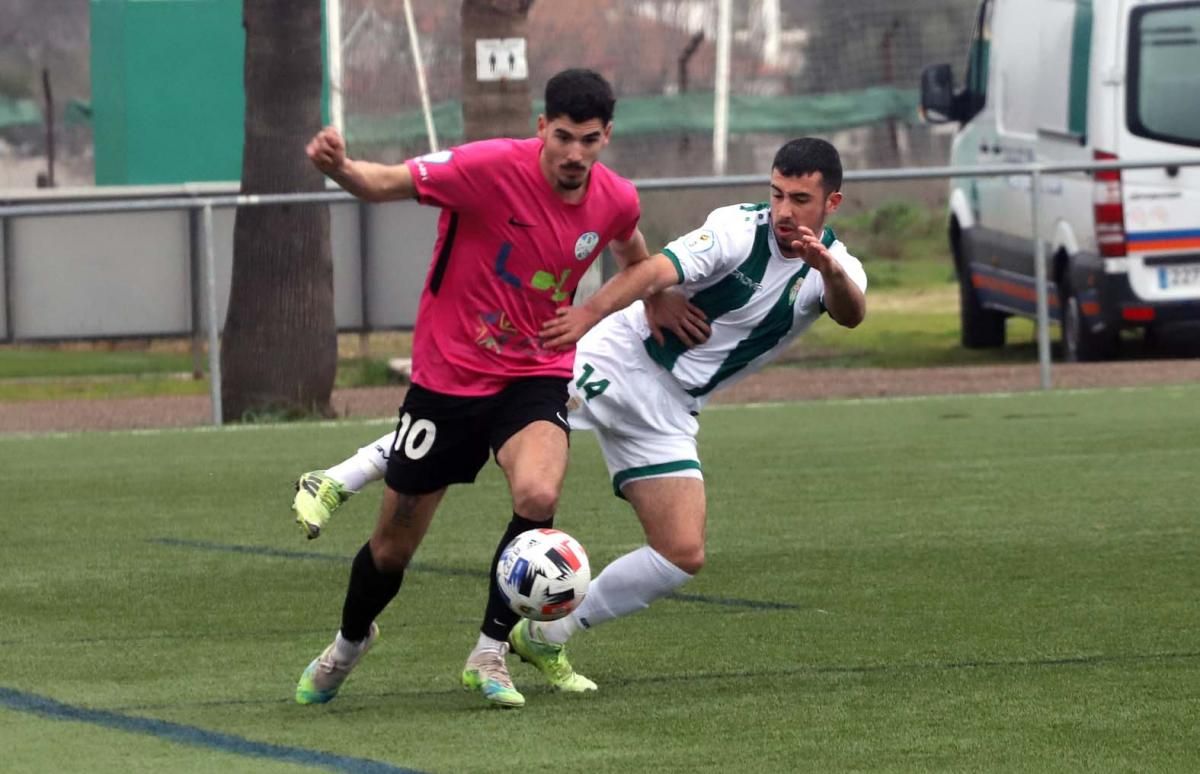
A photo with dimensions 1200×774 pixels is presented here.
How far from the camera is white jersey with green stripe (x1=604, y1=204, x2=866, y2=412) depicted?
7.20m

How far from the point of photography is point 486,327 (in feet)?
22.3

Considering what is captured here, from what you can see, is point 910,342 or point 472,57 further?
point 910,342

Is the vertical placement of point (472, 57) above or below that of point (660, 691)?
above

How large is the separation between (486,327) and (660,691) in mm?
1126

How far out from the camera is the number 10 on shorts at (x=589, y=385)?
24.4ft

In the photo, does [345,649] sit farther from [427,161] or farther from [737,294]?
[737,294]

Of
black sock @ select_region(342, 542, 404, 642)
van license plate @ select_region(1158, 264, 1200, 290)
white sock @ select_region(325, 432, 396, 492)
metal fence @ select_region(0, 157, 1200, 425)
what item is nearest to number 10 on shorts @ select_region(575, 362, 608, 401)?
white sock @ select_region(325, 432, 396, 492)

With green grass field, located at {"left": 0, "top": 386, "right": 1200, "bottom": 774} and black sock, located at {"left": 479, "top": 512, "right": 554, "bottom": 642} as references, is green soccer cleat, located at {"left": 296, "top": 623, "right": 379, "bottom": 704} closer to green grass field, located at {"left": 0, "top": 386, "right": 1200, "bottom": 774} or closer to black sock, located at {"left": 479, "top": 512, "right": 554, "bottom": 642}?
green grass field, located at {"left": 0, "top": 386, "right": 1200, "bottom": 774}

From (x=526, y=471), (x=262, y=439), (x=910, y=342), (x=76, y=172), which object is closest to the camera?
(x=526, y=471)

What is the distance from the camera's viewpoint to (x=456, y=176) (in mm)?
6719

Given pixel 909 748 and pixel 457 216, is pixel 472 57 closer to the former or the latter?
pixel 457 216

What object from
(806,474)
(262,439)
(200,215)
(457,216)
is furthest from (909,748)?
(200,215)

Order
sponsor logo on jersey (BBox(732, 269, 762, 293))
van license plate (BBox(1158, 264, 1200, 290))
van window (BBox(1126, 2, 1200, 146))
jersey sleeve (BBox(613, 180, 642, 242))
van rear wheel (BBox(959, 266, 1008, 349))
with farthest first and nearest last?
van rear wheel (BBox(959, 266, 1008, 349)), van window (BBox(1126, 2, 1200, 146)), van license plate (BBox(1158, 264, 1200, 290)), sponsor logo on jersey (BBox(732, 269, 762, 293)), jersey sleeve (BBox(613, 180, 642, 242))

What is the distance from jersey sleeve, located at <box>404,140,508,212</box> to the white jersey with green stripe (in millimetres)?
670
